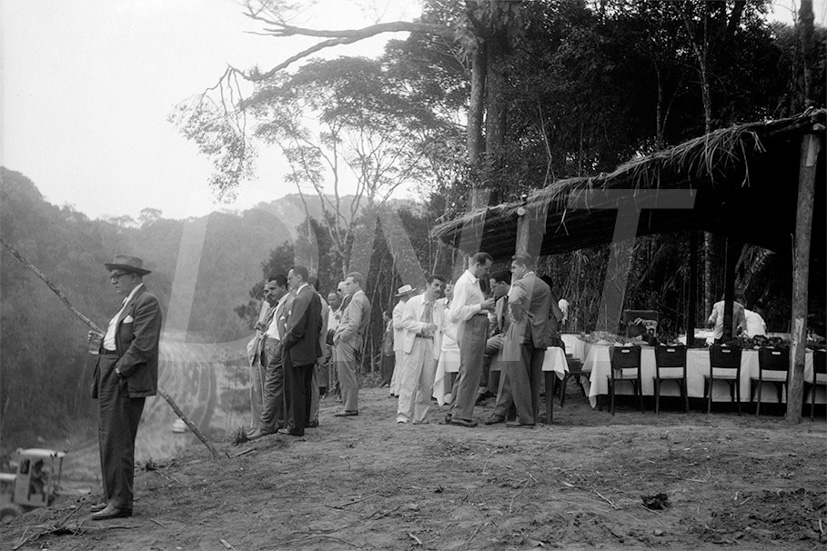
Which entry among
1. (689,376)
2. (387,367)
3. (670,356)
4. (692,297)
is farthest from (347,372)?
(692,297)

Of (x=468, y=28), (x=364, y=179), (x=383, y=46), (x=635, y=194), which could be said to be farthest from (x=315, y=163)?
(x=635, y=194)

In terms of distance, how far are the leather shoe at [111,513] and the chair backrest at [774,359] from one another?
7.16 meters

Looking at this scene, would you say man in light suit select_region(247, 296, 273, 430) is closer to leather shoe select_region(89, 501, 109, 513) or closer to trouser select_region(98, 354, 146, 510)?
leather shoe select_region(89, 501, 109, 513)

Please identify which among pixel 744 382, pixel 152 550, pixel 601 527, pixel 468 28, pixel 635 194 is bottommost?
pixel 152 550

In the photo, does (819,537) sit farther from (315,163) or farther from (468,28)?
(315,163)

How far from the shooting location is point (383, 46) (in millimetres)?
24562

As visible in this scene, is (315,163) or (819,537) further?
(315,163)

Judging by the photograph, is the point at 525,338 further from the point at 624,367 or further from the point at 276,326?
the point at 276,326

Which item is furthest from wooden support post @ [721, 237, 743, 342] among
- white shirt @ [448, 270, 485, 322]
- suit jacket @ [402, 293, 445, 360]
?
suit jacket @ [402, 293, 445, 360]

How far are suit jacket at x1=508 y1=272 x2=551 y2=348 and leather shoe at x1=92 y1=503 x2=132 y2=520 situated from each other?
4.43 metres

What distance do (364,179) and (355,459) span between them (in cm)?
1999

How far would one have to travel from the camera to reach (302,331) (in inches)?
319

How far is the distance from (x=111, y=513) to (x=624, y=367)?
6277mm

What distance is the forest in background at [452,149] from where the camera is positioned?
1745 cm
